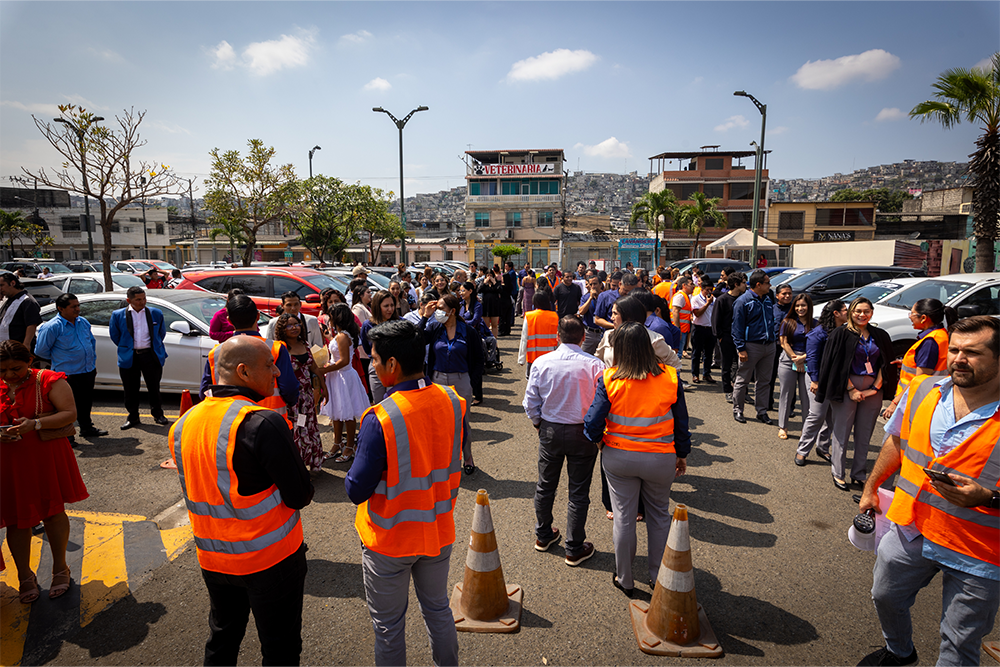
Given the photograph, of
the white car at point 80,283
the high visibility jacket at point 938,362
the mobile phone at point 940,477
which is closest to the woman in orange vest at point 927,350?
the high visibility jacket at point 938,362

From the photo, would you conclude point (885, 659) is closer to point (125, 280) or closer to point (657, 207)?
point (125, 280)

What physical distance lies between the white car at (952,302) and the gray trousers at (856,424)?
12.2ft

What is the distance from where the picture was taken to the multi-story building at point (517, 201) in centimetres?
5450

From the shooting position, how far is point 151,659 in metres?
3.00

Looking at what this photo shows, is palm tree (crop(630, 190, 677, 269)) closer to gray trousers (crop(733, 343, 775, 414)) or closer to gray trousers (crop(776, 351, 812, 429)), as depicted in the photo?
gray trousers (crop(733, 343, 775, 414))

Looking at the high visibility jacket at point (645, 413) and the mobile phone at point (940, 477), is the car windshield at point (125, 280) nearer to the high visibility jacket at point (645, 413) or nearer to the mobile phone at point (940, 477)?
the high visibility jacket at point (645, 413)

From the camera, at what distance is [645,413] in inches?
128

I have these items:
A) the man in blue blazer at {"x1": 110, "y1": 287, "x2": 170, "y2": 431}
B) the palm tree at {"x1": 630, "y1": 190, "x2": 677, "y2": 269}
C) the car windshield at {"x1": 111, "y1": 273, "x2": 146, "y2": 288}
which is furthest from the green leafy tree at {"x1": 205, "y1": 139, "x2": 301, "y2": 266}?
the palm tree at {"x1": 630, "y1": 190, "x2": 677, "y2": 269}

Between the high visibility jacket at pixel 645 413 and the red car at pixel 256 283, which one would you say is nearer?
the high visibility jacket at pixel 645 413

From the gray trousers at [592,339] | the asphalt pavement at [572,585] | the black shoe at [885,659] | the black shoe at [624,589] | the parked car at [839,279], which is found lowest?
the asphalt pavement at [572,585]

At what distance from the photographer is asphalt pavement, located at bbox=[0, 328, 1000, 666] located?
121 inches

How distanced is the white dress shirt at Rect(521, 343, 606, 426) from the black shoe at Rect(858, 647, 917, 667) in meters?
2.02

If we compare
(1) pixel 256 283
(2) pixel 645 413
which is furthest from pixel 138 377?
(2) pixel 645 413

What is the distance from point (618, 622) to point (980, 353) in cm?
239
